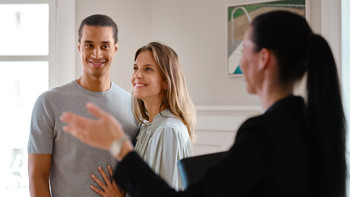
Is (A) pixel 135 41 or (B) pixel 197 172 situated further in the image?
(A) pixel 135 41

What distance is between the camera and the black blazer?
846mm

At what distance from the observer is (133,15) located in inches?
136

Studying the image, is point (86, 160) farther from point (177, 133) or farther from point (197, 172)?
point (197, 172)

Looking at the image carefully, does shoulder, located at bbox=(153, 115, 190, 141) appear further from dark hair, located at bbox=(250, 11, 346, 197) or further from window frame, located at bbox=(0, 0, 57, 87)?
window frame, located at bbox=(0, 0, 57, 87)

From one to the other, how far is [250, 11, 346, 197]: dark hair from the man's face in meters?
1.18

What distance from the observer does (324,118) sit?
35.4 inches

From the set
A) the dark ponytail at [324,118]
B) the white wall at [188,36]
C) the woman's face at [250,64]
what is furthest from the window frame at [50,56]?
the dark ponytail at [324,118]

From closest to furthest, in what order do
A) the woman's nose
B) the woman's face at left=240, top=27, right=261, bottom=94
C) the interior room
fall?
the woman's face at left=240, top=27, right=261, bottom=94 → the woman's nose → the interior room

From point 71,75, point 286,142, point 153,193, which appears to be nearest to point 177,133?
point 153,193

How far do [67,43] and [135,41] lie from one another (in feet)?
2.00

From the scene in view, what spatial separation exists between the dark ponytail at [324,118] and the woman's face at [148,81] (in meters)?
1.01

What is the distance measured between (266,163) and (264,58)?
270 mm

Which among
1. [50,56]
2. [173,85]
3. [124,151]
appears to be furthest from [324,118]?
[50,56]

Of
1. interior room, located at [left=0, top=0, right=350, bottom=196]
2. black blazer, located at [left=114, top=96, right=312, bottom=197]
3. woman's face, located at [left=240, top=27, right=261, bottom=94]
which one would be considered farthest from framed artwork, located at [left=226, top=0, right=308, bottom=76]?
black blazer, located at [left=114, top=96, right=312, bottom=197]
